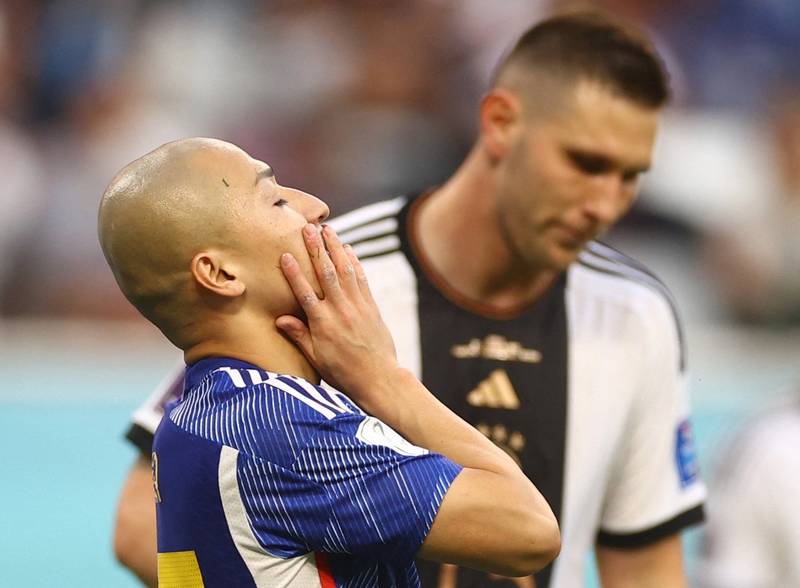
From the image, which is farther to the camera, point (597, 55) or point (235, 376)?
point (597, 55)

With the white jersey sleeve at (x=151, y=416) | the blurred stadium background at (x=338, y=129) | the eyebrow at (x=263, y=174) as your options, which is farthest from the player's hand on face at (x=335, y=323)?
the blurred stadium background at (x=338, y=129)

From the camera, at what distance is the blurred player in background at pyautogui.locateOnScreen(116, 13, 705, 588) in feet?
11.6

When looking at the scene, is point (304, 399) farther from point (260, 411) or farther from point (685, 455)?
point (685, 455)

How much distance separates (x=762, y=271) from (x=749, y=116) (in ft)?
4.25

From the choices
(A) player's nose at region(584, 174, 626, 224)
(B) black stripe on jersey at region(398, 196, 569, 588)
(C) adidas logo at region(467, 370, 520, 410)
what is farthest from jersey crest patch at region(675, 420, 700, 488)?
(A) player's nose at region(584, 174, 626, 224)

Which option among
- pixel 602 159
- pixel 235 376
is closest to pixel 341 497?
pixel 235 376

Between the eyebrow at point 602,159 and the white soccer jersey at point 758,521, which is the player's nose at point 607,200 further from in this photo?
the white soccer jersey at point 758,521

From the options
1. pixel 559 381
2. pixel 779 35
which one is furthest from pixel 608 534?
pixel 779 35

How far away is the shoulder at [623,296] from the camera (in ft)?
12.1

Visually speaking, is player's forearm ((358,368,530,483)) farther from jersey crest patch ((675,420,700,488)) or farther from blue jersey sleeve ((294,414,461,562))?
jersey crest patch ((675,420,700,488))

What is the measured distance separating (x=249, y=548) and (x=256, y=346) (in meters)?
0.31

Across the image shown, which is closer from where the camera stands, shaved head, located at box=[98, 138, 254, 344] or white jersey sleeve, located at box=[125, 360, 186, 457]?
shaved head, located at box=[98, 138, 254, 344]

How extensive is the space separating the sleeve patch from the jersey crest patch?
154 centimetres

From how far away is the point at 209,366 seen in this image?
7.77 ft
